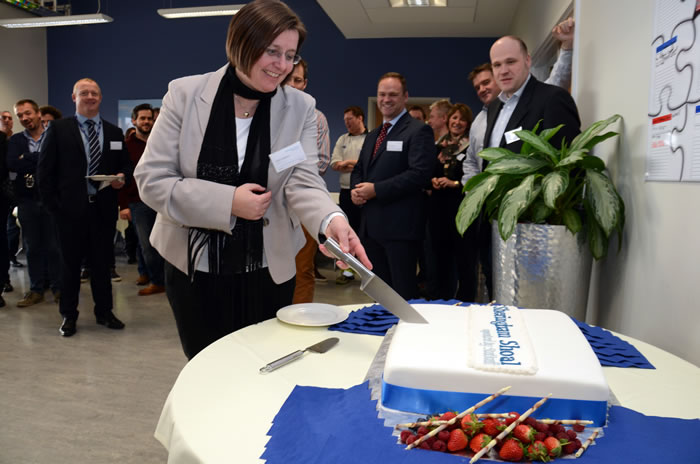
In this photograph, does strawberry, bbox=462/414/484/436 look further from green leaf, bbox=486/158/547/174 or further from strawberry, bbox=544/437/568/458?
green leaf, bbox=486/158/547/174

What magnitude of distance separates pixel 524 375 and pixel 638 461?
16cm

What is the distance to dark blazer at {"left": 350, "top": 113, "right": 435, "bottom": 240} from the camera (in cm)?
304

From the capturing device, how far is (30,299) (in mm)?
4277

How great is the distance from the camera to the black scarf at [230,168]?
1.40 metres

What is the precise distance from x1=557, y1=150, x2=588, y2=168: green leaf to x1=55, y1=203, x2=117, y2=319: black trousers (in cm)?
294

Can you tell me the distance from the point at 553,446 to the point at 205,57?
9.28 meters

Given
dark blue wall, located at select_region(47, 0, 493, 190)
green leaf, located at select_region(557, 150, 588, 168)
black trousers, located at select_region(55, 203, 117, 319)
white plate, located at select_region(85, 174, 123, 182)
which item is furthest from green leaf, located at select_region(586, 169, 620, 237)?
dark blue wall, located at select_region(47, 0, 493, 190)

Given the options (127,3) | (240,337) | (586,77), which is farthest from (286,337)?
(127,3)

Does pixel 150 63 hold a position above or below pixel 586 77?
above

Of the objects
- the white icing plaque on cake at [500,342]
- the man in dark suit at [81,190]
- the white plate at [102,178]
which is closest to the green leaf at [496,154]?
the white icing plaque on cake at [500,342]

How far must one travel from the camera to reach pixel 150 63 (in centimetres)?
905

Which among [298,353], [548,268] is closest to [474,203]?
[548,268]

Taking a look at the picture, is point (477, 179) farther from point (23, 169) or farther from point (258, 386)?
point (23, 169)

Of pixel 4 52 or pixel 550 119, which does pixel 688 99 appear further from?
pixel 4 52
